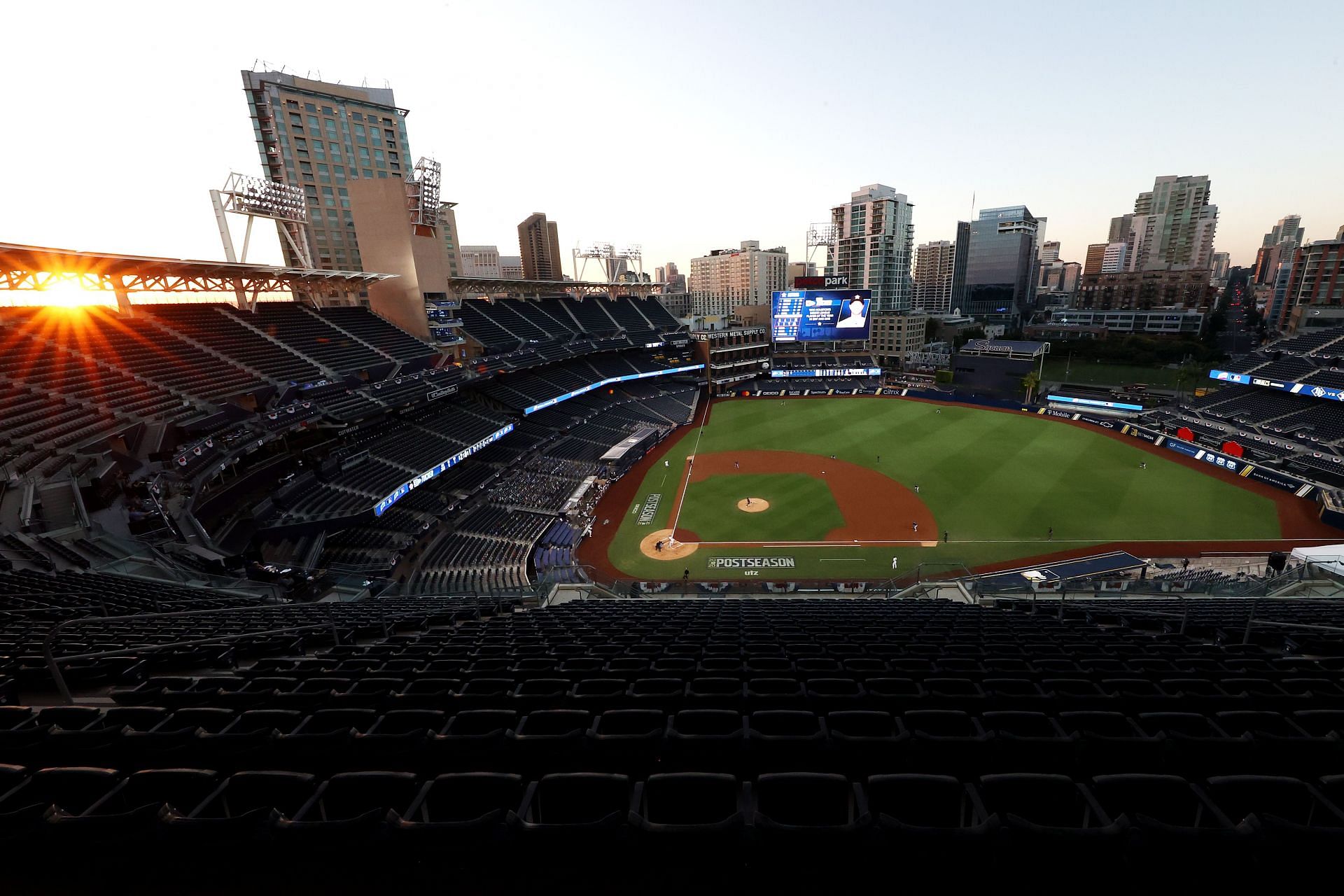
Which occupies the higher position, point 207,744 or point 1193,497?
point 207,744

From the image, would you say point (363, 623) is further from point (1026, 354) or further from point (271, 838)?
point (1026, 354)

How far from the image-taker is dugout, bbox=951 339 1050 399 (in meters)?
70.3

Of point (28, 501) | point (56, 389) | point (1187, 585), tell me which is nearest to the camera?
point (28, 501)

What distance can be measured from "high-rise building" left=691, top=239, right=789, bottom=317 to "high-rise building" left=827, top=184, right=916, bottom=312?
44.7m

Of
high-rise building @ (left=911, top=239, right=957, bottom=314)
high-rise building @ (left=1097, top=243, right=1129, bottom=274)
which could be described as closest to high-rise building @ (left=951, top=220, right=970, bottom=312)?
high-rise building @ (left=911, top=239, right=957, bottom=314)

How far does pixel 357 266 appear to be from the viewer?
2489 inches

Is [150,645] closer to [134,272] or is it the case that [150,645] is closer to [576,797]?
[576,797]

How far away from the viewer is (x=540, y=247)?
574 ft

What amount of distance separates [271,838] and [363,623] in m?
10.0

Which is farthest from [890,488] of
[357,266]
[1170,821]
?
[357,266]

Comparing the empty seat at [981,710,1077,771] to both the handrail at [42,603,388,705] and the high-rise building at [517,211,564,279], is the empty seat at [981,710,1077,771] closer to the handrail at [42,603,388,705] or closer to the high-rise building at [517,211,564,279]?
the handrail at [42,603,388,705]

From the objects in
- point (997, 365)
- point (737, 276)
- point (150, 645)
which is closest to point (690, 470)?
point (150, 645)

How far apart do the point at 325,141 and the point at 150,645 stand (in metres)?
74.2

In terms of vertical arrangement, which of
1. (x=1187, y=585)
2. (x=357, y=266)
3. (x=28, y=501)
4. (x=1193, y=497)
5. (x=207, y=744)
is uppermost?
(x=357, y=266)
